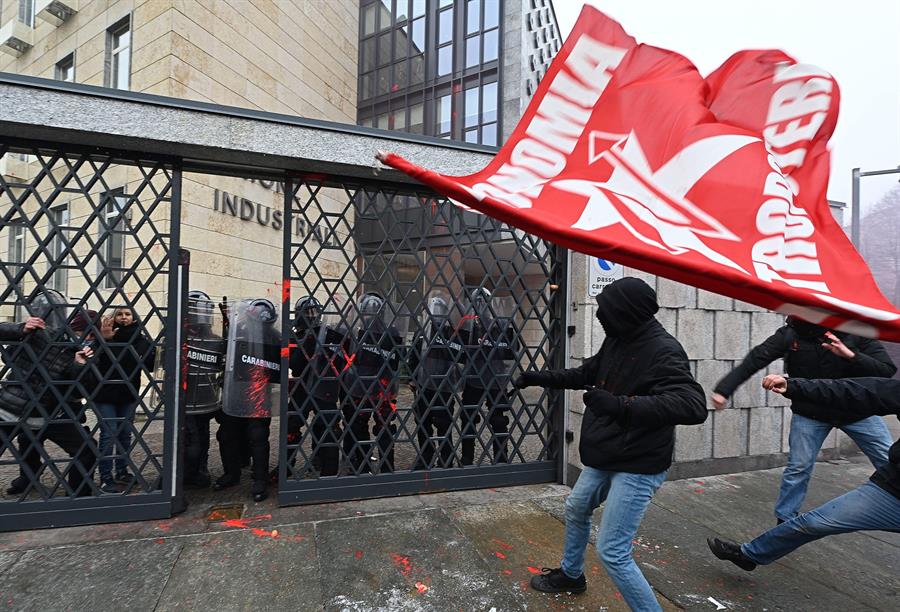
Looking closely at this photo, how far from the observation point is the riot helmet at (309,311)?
414cm

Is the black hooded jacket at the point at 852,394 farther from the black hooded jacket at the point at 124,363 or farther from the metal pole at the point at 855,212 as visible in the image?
the metal pole at the point at 855,212

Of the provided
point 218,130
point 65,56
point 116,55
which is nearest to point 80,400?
point 218,130

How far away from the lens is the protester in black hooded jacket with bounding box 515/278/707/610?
2.20 metres

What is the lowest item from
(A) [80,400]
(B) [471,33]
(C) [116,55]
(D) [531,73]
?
(A) [80,400]

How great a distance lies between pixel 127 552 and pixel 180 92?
346 inches

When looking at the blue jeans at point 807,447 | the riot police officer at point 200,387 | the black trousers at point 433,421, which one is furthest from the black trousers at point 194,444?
the blue jeans at point 807,447

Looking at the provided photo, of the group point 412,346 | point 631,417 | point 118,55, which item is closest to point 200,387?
point 412,346

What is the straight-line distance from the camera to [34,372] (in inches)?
140

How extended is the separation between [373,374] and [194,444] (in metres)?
1.83

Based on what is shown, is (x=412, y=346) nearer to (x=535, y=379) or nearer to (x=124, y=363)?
(x=535, y=379)

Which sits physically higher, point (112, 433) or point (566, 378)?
point (566, 378)

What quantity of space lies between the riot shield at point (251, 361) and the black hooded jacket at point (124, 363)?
2.06 ft

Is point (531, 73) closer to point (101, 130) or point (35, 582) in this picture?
point (101, 130)

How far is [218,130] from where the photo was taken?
142 inches
